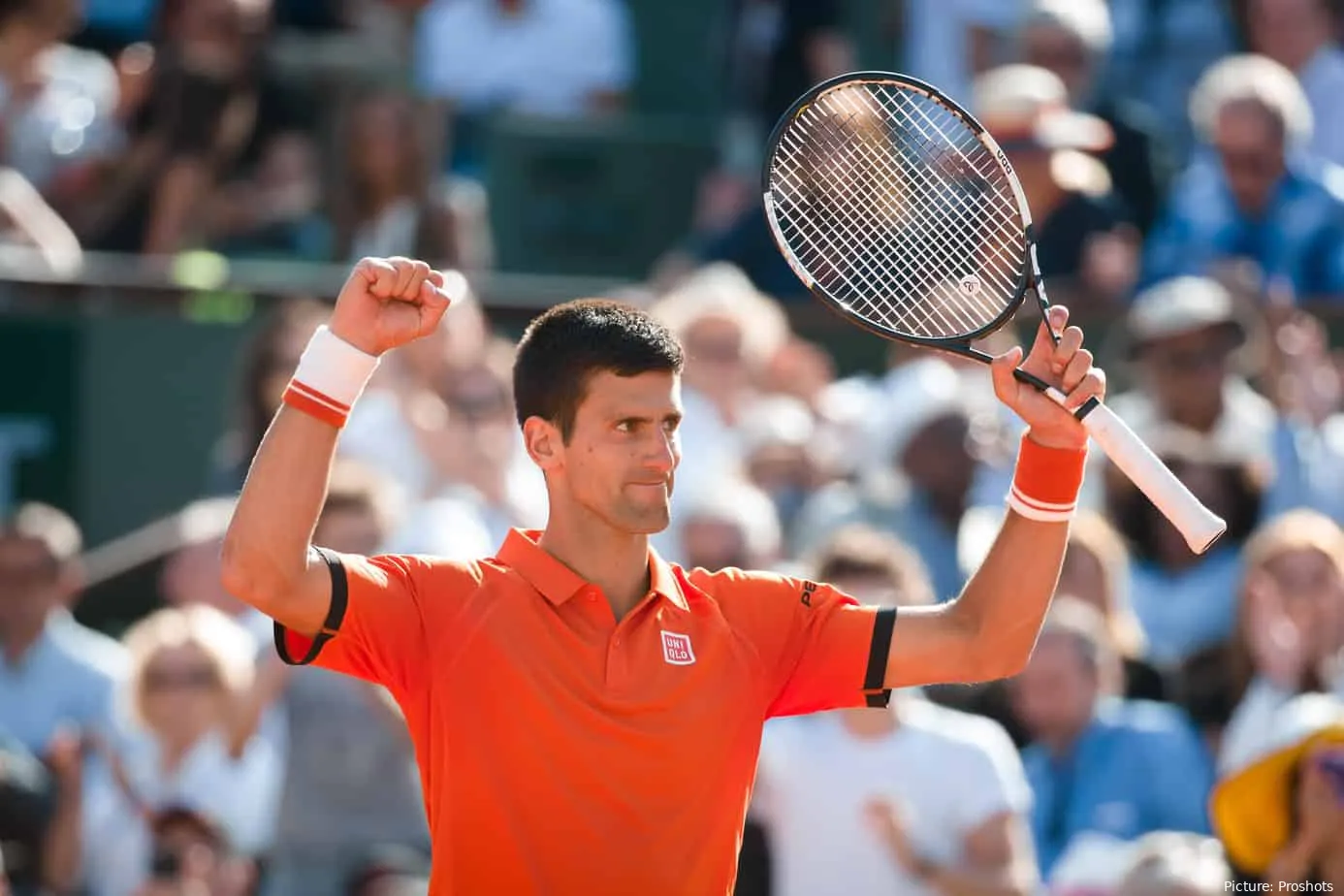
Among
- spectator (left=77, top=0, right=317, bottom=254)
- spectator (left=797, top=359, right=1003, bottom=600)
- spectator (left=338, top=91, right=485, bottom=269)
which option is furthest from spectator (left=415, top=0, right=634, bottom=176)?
spectator (left=797, top=359, right=1003, bottom=600)

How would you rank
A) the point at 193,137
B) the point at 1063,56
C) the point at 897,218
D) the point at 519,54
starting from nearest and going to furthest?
1. the point at 897,218
2. the point at 1063,56
3. the point at 193,137
4. the point at 519,54

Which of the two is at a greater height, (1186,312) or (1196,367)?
(1186,312)

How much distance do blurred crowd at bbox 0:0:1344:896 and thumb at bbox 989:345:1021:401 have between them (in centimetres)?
221

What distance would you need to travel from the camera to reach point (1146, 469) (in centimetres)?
385

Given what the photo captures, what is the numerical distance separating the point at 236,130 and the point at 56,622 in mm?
3428

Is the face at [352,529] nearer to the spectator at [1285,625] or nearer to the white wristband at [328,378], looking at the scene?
the spectator at [1285,625]

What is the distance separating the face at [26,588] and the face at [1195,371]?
385 centimetres

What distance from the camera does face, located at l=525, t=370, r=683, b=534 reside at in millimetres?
3840

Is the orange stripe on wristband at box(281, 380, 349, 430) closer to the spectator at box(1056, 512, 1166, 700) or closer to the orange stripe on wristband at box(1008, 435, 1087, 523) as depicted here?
the orange stripe on wristband at box(1008, 435, 1087, 523)

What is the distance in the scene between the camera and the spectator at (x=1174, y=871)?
5664 mm

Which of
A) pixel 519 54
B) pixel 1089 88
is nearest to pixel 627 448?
pixel 1089 88

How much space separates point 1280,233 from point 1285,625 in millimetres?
2621

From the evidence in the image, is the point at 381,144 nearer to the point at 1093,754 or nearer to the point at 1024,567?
the point at 1093,754

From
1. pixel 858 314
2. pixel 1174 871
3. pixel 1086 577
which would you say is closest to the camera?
pixel 858 314
